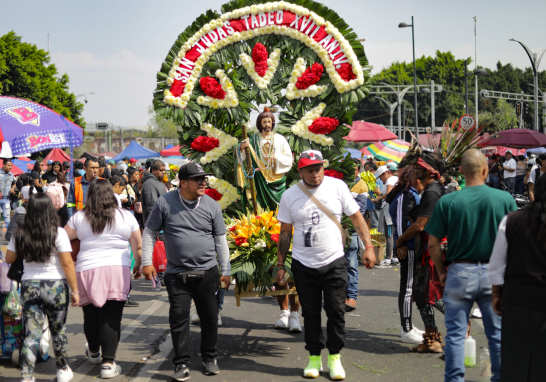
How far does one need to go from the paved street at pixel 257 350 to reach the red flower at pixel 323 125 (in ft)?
8.30

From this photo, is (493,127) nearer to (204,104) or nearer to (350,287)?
(350,287)

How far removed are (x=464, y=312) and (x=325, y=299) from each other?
135cm

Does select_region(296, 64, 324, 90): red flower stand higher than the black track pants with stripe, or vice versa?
select_region(296, 64, 324, 90): red flower

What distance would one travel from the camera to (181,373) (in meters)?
5.08

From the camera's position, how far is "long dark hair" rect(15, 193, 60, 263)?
4836 millimetres

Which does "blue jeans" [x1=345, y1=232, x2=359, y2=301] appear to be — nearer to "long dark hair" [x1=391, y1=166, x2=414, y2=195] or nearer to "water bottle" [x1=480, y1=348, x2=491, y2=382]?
"long dark hair" [x1=391, y1=166, x2=414, y2=195]

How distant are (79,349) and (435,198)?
4042 mm

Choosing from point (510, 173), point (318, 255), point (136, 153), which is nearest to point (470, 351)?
point (318, 255)

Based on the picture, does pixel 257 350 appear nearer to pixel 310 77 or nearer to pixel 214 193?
pixel 214 193

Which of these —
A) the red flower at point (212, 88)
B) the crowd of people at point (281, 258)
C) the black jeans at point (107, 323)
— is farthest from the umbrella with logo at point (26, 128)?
the black jeans at point (107, 323)

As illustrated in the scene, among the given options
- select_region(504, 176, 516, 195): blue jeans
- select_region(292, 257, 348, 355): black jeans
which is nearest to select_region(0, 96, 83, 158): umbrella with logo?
select_region(292, 257, 348, 355): black jeans

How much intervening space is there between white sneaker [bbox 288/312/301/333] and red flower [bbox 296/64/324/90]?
125 inches

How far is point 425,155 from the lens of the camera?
5.87 meters

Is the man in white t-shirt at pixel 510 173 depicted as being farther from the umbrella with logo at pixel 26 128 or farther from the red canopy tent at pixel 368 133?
the umbrella with logo at pixel 26 128
